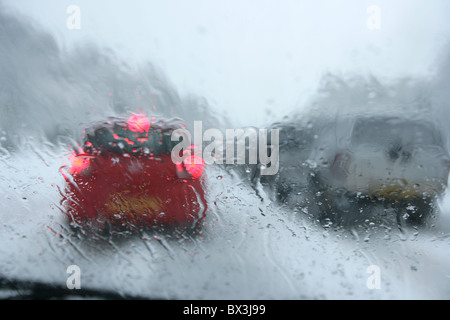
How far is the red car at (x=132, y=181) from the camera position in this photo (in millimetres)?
2615

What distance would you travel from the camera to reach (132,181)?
8.75ft

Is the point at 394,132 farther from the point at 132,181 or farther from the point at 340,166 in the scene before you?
the point at 132,181

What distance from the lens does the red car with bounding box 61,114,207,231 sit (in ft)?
8.58

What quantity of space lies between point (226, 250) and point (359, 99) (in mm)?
1602

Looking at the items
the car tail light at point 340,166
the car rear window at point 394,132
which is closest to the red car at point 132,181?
the car tail light at point 340,166

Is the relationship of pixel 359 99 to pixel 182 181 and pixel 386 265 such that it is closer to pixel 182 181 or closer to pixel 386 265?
pixel 386 265

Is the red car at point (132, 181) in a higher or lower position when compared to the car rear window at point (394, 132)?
lower

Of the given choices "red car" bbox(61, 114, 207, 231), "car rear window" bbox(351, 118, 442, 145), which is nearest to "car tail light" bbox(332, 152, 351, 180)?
"car rear window" bbox(351, 118, 442, 145)

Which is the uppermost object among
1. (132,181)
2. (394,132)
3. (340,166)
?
(394,132)

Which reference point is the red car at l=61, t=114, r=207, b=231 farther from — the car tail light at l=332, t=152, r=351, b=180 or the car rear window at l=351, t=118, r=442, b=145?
the car rear window at l=351, t=118, r=442, b=145

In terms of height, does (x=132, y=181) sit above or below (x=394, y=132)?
below

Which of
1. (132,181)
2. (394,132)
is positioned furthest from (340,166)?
(132,181)

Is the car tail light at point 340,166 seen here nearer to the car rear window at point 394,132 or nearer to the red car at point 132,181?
the car rear window at point 394,132

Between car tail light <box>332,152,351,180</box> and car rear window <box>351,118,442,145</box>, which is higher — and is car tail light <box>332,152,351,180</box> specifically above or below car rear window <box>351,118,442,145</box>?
below
